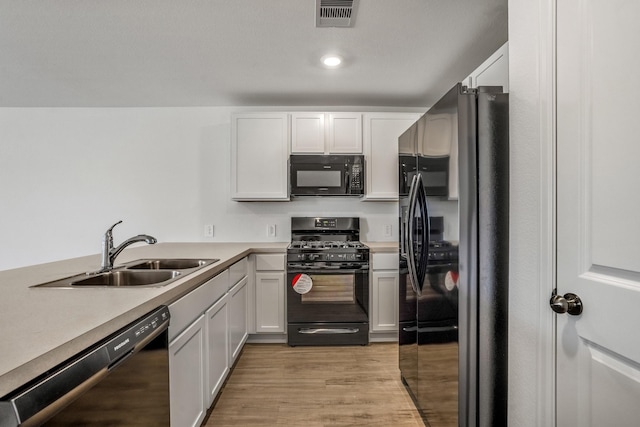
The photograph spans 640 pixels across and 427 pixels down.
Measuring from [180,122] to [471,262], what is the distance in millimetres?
3210

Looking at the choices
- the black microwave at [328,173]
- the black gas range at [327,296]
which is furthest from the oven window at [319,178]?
the black gas range at [327,296]

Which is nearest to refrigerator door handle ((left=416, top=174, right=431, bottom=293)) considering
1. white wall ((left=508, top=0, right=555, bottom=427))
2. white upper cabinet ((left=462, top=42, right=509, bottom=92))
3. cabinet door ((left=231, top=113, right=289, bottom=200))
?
white wall ((left=508, top=0, right=555, bottom=427))

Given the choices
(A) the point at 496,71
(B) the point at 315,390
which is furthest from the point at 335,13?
(B) the point at 315,390

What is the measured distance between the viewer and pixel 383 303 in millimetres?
2844

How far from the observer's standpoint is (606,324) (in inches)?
35.0

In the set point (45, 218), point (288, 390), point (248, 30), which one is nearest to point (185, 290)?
point (288, 390)

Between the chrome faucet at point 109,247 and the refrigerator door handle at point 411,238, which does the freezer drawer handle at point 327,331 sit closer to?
the refrigerator door handle at point 411,238

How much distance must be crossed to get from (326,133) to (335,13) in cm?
131

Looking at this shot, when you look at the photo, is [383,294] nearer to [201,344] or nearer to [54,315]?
[201,344]

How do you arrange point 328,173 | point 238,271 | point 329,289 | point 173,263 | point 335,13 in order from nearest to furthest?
point 335,13
point 173,263
point 238,271
point 329,289
point 328,173

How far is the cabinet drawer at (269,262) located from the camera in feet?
9.25

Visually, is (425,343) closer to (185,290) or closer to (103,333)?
(185,290)

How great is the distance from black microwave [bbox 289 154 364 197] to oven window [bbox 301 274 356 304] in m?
0.81

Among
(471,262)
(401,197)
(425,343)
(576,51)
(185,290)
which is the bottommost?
(425,343)
